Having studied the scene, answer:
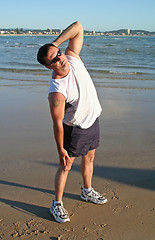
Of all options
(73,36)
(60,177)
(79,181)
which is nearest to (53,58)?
(73,36)

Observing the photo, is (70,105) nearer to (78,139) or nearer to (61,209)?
(78,139)

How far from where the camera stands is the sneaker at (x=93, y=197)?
300 cm

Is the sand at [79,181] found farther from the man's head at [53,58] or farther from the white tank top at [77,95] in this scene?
the man's head at [53,58]

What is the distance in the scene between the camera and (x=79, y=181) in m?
3.48

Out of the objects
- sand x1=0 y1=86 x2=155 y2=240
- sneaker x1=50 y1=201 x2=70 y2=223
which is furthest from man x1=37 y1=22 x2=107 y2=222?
sand x1=0 y1=86 x2=155 y2=240

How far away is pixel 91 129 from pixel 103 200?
34.8 inches

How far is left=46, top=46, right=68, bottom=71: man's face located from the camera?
7.45 feet

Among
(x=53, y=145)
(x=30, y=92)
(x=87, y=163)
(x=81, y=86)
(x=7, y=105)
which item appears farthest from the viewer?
(x=30, y=92)

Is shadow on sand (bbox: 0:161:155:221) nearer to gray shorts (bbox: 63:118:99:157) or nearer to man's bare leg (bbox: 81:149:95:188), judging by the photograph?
man's bare leg (bbox: 81:149:95:188)

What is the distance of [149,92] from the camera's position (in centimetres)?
866

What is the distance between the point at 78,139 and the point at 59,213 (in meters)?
0.81

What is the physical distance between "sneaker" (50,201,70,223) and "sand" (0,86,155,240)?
0.06 m

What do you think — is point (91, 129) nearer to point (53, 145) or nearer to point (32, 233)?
point (32, 233)

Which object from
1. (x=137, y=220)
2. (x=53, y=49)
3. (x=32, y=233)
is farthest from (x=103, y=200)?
(x=53, y=49)
